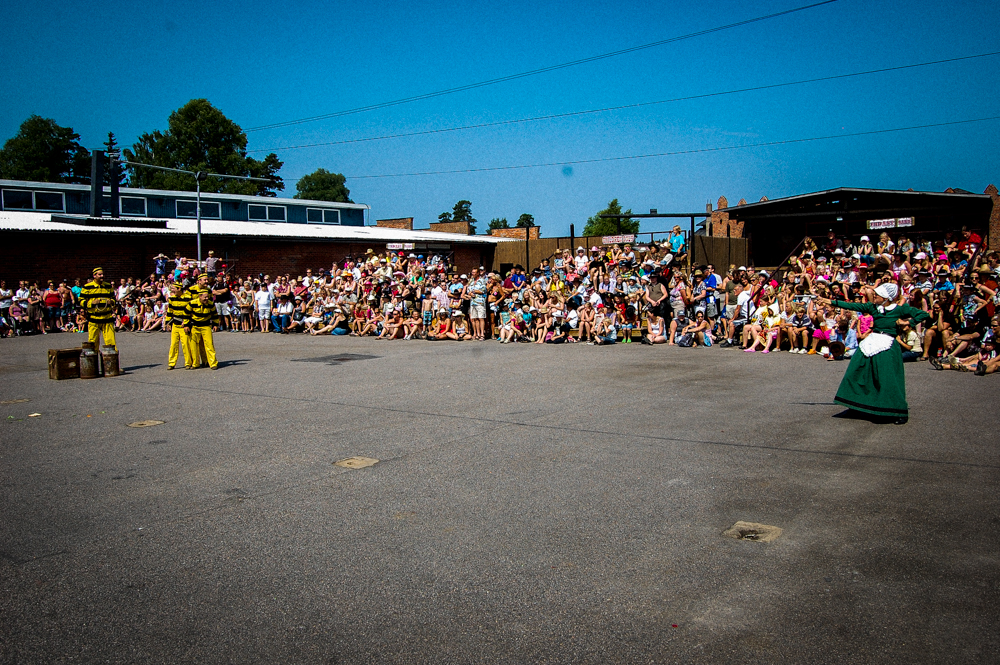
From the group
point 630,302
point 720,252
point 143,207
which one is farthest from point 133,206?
point 630,302

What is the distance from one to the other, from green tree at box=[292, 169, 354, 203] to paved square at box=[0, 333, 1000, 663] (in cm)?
9516

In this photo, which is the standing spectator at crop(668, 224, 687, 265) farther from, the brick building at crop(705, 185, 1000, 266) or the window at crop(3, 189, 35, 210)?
the window at crop(3, 189, 35, 210)

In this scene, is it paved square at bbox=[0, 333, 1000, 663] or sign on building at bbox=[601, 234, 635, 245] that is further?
sign on building at bbox=[601, 234, 635, 245]

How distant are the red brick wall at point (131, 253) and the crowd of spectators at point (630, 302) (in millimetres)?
1840

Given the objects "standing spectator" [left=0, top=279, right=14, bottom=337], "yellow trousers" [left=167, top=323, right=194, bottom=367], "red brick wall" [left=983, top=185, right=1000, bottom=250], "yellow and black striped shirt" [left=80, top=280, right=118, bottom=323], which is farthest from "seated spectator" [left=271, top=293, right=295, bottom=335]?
"red brick wall" [left=983, top=185, right=1000, bottom=250]

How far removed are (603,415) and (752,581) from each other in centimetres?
496

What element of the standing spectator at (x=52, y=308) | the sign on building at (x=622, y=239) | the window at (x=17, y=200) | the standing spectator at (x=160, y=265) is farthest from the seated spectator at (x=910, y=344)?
the window at (x=17, y=200)

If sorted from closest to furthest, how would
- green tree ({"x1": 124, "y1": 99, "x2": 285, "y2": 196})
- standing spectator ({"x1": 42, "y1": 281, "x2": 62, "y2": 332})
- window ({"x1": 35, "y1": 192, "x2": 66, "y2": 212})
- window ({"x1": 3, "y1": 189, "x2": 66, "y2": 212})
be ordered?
standing spectator ({"x1": 42, "y1": 281, "x2": 62, "y2": 332}) < window ({"x1": 3, "y1": 189, "x2": 66, "y2": 212}) < window ({"x1": 35, "y1": 192, "x2": 66, "y2": 212}) < green tree ({"x1": 124, "y1": 99, "x2": 285, "y2": 196})

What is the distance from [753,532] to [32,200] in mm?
44684

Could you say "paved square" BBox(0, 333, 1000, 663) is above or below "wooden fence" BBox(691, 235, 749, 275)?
below

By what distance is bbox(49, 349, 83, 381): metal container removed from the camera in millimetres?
13297

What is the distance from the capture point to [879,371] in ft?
27.7

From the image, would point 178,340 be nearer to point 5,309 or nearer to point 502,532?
point 502,532

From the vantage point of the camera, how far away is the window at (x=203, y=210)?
4550 cm
